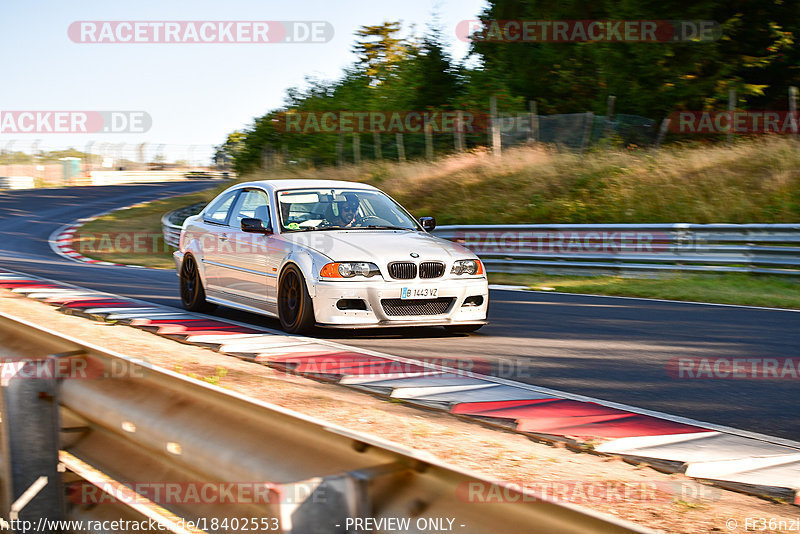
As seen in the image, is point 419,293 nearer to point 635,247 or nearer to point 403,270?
point 403,270

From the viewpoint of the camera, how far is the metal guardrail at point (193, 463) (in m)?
2.03

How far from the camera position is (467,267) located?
335 inches

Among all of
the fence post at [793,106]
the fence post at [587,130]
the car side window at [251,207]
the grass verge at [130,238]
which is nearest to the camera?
the car side window at [251,207]

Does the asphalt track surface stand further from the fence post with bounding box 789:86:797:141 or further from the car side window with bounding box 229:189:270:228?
the fence post with bounding box 789:86:797:141

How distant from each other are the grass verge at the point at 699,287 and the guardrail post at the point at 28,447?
10.1 metres

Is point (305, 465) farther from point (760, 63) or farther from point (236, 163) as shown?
point (236, 163)

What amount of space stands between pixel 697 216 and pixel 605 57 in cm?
962

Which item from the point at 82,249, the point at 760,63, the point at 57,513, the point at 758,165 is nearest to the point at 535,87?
the point at 760,63

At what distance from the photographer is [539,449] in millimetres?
4605

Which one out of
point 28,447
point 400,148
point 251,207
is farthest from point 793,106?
point 28,447

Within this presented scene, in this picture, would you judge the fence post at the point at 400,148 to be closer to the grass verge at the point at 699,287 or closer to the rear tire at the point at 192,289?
the grass verge at the point at 699,287

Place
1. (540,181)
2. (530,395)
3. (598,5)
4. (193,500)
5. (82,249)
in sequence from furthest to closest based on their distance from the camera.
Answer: (598,5) → (82,249) → (540,181) → (530,395) → (193,500)

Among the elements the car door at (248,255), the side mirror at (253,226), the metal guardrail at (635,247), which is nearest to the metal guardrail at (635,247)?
the metal guardrail at (635,247)

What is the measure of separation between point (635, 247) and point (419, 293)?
8.33 metres
